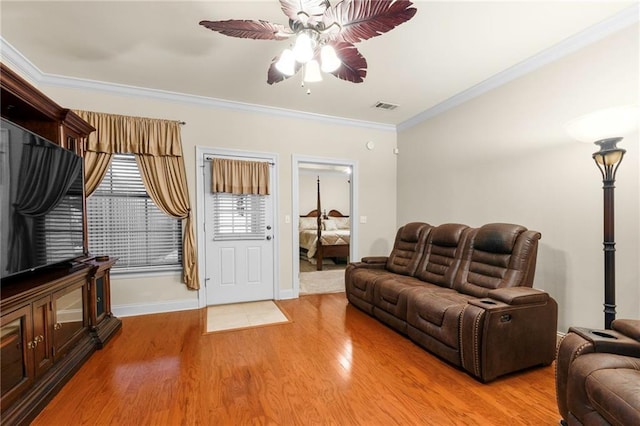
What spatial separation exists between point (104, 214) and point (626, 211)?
16.7 feet

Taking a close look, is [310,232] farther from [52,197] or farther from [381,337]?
[52,197]

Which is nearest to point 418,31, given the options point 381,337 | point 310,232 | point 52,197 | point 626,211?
point 626,211

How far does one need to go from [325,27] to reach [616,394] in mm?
2381

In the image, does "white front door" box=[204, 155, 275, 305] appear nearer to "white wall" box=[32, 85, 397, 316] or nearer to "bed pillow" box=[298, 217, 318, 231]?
"white wall" box=[32, 85, 397, 316]

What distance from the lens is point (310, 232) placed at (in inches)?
286

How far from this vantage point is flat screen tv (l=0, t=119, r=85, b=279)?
68.2 inches

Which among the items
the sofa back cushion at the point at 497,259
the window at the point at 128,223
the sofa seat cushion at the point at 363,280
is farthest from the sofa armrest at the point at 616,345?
the window at the point at 128,223

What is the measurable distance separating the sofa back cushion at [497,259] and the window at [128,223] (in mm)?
3408

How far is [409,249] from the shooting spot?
369 cm

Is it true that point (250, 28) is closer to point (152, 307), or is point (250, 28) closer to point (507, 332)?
point (507, 332)

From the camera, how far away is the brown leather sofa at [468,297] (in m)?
2.04

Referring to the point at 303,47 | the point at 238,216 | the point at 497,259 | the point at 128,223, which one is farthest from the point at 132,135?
the point at 497,259

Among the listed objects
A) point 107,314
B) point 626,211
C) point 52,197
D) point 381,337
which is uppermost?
point 52,197

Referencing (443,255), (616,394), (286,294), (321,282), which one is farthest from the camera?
(321,282)
